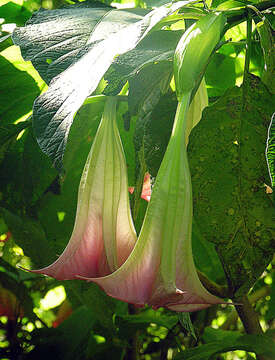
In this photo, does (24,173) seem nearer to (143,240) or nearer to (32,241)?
(32,241)

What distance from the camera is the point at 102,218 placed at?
36 centimetres

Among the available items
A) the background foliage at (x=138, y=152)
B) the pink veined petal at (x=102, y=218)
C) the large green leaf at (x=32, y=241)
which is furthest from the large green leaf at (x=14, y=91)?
the pink veined petal at (x=102, y=218)

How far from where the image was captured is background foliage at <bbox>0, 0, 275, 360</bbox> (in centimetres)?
33

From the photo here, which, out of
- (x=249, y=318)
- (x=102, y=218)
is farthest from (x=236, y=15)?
(x=249, y=318)

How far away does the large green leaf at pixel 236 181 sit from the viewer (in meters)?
0.34

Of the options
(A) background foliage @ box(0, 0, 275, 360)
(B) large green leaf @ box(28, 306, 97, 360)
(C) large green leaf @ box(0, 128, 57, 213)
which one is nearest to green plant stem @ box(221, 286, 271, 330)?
(A) background foliage @ box(0, 0, 275, 360)

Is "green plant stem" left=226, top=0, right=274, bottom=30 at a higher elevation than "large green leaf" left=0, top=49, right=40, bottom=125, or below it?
higher

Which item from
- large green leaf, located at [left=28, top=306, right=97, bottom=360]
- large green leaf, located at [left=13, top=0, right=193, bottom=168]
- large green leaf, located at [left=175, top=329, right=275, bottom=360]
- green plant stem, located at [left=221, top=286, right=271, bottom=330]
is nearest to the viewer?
large green leaf, located at [left=13, top=0, right=193, bottom=168]

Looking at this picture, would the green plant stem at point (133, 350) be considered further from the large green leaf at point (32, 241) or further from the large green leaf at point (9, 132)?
the large green leaf at point (9, 132)

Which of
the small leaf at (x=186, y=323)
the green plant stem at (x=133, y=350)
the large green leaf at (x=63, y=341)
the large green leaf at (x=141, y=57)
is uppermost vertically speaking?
the large green leaf at (x=141, y=57)

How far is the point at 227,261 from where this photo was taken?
34cm

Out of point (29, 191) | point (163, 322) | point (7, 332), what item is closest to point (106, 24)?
point (29, 191)

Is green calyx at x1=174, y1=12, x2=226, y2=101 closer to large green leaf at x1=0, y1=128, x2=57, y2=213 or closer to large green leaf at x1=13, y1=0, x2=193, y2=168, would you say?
large green leaf at x1=13, y1=0, x2=193, y2=168

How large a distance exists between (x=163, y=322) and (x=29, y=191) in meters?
0.23
